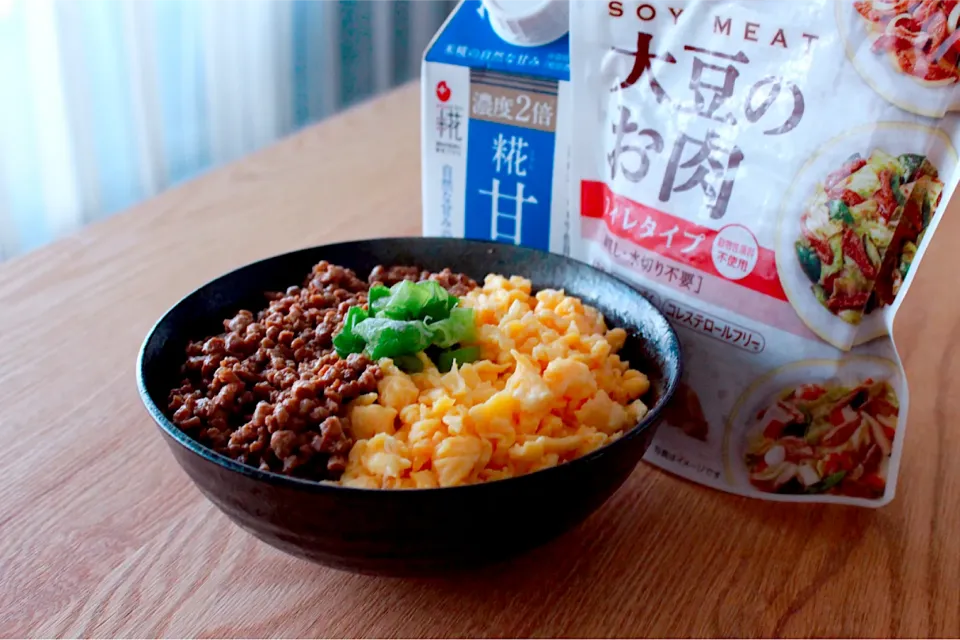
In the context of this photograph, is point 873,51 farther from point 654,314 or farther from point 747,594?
point 747,594

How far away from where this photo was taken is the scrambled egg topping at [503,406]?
2.69ft

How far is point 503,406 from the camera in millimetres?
851

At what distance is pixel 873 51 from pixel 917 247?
0.65 ft

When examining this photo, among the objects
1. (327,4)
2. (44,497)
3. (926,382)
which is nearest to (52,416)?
(44,497)

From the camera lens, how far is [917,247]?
875 mm

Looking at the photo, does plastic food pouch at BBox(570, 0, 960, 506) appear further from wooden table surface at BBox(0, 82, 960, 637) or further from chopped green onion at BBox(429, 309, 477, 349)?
chopped green onion at BBox(429, 309, 477, 349)

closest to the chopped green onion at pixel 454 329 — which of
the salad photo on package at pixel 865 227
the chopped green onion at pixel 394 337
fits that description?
the chopped green onion at pixel 394 337

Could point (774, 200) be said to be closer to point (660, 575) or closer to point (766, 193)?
point (766, 193)

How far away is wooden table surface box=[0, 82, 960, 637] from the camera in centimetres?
85

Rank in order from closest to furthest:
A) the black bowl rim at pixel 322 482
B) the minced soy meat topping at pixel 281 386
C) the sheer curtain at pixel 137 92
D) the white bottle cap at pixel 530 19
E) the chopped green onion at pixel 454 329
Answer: the black bowl rim at pixel 322 482
the minced soy meat topping at pixel 281 386
the chopped green onion at pixel 454 329
the white bottle cap at pixel 530 19
the sheer curtain at pixel 137 92

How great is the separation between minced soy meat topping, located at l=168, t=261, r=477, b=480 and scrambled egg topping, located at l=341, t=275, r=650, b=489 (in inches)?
1.2

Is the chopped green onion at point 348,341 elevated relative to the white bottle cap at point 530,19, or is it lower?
lower

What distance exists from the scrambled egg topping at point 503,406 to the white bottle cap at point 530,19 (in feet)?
1.19

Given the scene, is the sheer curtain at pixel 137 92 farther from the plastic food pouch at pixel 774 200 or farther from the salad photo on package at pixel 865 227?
the salad photo on package at pixel 865 227
